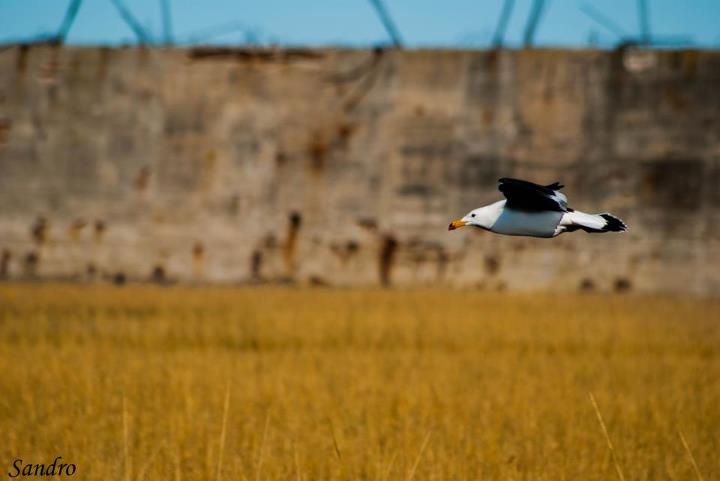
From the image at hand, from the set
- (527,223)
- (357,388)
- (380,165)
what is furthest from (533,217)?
(380,165)

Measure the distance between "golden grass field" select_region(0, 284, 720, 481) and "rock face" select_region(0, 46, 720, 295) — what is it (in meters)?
1.64

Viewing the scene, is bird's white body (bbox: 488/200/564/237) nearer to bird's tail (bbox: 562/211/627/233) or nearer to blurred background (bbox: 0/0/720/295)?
bird's tail (bbox: 562/211/627/233)

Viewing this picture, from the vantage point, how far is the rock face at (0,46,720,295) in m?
16.1

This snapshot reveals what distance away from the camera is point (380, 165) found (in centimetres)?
1617

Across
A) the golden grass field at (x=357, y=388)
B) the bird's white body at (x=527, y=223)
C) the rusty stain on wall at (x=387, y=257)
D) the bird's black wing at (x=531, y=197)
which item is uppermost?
the rusty stain on wall at (x=387, y=257)

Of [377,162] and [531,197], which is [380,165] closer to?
[377,162]

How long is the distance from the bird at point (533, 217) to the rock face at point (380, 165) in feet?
45.7

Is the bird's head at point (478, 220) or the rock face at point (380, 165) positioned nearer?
the bird's head at point (478, 220)

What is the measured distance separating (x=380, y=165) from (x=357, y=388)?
8967 mm

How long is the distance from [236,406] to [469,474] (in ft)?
7.61

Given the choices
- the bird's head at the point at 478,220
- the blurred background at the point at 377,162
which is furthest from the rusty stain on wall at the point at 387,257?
the bird's head at the point at 478,220

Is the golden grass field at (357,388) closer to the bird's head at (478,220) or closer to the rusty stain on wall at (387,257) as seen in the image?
the rusty stain on wall at (387,257)

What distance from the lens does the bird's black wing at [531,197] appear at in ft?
6.39

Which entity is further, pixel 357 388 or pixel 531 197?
pixel 357 388
